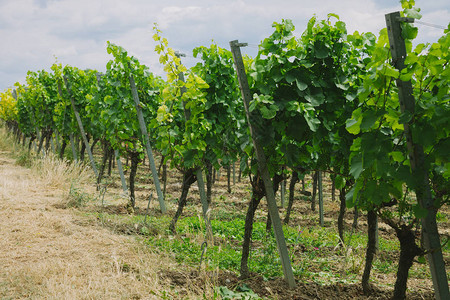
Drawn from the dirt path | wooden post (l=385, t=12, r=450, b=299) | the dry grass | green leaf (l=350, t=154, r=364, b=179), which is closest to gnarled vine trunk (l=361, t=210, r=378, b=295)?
wooden post (l=385, t=12, r=450, b=299)

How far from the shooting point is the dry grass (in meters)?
3.60

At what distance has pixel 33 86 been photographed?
46.8 feet

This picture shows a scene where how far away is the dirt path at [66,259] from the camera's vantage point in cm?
363

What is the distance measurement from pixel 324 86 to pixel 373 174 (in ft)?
4.41

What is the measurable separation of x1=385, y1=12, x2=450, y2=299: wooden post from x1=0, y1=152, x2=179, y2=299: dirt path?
7.50 ft

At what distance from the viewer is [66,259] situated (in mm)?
4668

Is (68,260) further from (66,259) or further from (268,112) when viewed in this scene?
(268,112)

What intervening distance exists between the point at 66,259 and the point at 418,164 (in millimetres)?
4058

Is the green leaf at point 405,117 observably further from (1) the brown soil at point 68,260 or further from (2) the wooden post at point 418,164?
(1) the brown soil at point 68,260

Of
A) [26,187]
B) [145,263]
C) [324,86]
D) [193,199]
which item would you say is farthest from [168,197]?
[324,86]

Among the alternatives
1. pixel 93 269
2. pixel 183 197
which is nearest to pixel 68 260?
pixel 93 269

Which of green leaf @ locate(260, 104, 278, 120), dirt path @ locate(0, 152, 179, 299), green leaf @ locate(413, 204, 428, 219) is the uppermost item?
green leaf @ locate(260, 104, 278, 120)

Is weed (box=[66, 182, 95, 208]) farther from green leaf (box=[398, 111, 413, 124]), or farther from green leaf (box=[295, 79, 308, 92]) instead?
green leaf (box=[398, 111, 413, 124])

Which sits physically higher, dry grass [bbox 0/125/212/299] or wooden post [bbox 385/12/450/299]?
wooden post [bbox 385/12/450/299]
